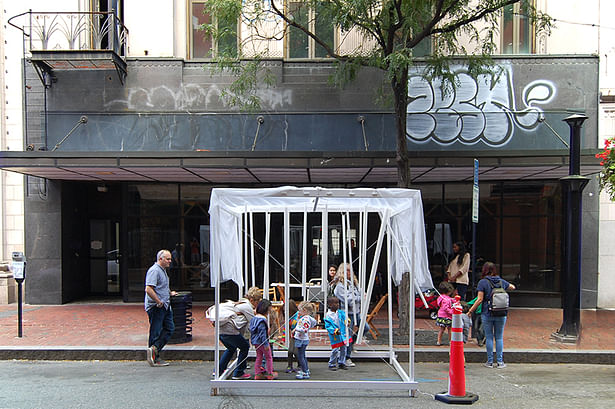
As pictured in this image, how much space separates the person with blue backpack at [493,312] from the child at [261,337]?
11.6ft

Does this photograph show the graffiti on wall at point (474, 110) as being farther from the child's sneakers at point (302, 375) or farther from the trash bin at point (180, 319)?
the child's sneakers at point (302, 375)

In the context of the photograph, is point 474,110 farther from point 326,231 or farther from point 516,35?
point 326,231

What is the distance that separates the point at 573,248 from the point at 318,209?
501cm

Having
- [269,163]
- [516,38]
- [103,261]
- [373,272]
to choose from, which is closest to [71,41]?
[103,261]

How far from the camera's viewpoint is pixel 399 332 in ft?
31.1

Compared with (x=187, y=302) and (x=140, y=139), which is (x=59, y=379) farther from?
(x=140, y=139)

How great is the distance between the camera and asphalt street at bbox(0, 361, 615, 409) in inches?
241

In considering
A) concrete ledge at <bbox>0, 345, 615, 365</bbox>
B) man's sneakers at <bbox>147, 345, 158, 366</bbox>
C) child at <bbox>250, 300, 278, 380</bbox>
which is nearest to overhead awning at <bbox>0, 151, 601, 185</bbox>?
concrete ledge at <bbox>0, 345, 615, 365</bbox>

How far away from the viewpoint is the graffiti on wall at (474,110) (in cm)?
1291

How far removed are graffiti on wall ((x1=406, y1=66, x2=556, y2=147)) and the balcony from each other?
24.8 ft

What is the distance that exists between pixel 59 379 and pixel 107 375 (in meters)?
0.63

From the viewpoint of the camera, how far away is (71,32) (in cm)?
1305

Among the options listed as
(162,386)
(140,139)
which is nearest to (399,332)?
(162,386)

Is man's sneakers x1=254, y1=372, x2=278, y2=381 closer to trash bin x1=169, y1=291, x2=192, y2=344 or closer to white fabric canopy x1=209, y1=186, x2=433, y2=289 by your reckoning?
white fabric canopy x1=209, y1=186, x2=433, y2=289
